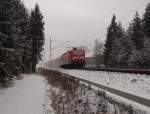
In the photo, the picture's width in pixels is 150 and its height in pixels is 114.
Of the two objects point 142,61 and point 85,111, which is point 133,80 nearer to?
point 85,111

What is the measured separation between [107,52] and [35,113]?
48.3 meters

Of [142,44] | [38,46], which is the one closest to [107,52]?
[142,44]

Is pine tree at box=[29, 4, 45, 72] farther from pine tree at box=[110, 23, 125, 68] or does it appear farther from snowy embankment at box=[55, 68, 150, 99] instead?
snowy embankment at box=[55, 68, 150, 99]

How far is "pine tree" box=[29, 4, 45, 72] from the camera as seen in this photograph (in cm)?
5714

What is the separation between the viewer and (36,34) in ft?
193

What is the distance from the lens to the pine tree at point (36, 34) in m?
57.1

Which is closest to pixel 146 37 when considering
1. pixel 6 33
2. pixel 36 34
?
pixel 36 34

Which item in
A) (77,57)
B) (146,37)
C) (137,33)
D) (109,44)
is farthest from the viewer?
(109,44)

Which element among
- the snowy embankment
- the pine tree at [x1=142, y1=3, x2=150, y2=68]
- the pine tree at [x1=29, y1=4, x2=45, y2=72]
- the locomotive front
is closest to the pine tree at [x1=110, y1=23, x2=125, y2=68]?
the pine tree at [x1=142, y1=3, x2=150, y2=68]

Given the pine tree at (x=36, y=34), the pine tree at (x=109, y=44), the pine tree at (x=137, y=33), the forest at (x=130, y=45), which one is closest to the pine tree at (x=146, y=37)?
the forest at (x=130, y=45)

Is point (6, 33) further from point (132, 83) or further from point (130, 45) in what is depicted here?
point (130, 45)

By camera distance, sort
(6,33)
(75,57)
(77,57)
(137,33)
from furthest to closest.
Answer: (137,33) → (77,57) → (75,57) → (6,33)

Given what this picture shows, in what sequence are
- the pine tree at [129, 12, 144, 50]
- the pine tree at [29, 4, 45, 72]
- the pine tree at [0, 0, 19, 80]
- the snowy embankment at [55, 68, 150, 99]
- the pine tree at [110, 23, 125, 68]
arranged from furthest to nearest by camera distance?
the pine tree at [29, 4, 45, 72]
the pine tree at [110, 23, 125, 68]
the pine tree at [129, 12, 144, 50]
the pine tree at [0, 0, 19, 80]
the snowy embankment at [55, 68, 150, 99]

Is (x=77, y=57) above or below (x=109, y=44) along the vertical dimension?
below
